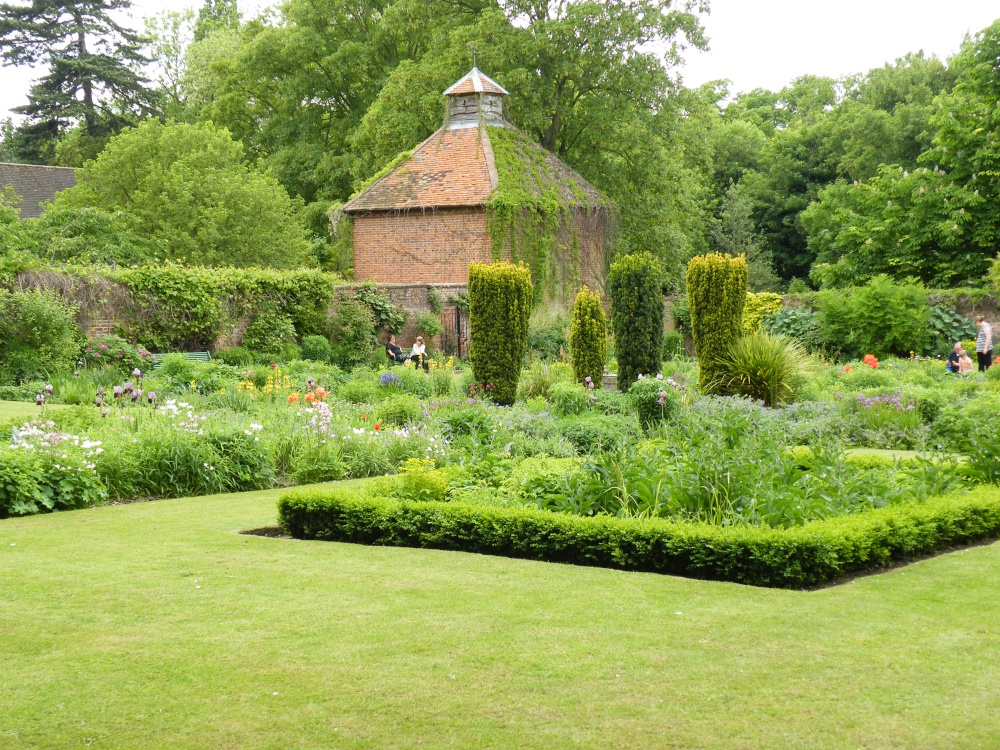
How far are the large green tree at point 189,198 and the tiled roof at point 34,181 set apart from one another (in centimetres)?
998

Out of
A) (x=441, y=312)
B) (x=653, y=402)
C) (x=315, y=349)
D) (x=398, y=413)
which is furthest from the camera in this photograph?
(x=441, y=312)

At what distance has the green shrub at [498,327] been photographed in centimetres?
1578

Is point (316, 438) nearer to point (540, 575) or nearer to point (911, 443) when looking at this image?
point (540, 575)

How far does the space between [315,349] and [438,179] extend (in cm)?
815

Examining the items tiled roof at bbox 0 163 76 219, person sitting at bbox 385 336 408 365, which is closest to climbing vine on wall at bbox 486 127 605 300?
person sitting at bbox 385 336 408 365

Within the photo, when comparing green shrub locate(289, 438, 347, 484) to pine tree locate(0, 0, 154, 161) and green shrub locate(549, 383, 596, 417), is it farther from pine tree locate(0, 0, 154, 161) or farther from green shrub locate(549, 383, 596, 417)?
pine tree locate(0, 0, 154, 161)

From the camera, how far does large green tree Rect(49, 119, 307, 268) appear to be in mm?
29609

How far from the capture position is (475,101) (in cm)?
3080

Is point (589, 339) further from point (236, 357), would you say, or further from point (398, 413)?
point (236, 357)

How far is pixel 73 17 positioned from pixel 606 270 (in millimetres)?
25375

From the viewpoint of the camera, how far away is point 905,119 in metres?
39.8

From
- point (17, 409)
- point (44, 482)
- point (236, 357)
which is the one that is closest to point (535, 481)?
point (44, 482)

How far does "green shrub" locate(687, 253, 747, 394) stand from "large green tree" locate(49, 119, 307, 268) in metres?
17.2

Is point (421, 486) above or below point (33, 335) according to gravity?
below
